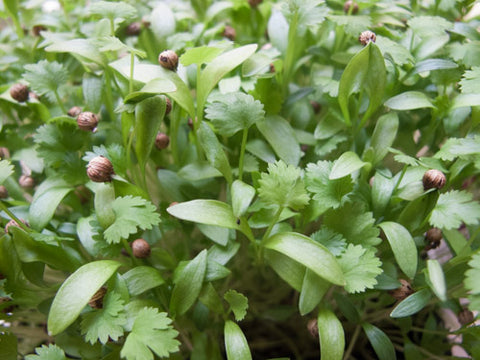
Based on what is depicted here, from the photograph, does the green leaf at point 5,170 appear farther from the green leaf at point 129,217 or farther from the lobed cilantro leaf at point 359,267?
the lobed cilantro leaf at point 359,267

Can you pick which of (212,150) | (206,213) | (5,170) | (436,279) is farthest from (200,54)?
(436,279)

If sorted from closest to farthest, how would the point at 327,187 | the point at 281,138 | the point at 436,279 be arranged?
the point at 436,279
the point at 327,187
the point at 281,138

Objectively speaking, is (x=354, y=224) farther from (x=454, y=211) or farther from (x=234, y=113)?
(x=234, y=113)

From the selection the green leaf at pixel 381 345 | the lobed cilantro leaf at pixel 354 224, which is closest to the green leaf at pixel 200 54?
the lobed cilantro leaf at pixel 354 224

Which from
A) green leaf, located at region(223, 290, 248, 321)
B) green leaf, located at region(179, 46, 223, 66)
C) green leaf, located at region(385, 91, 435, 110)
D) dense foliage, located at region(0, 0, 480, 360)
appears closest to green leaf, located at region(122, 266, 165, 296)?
dense foliage, located at region(0, 0, 480, 360)

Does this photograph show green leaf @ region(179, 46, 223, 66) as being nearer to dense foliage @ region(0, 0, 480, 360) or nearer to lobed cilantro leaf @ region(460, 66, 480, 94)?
dense foliage @ region(0, 0, 480, 360)
